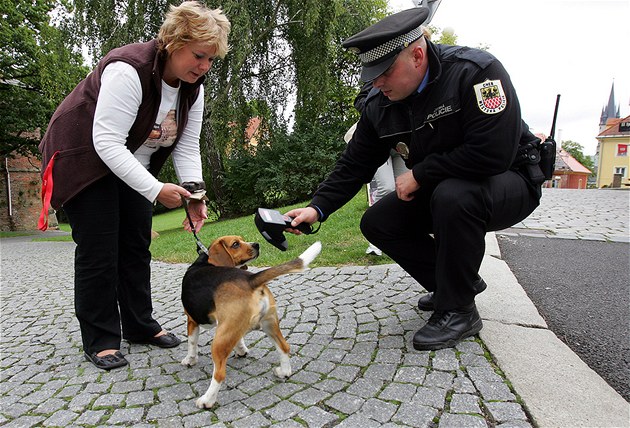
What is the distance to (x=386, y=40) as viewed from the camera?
8.14 ft

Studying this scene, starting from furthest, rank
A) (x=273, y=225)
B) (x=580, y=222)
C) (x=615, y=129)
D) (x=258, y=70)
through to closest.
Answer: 1. (x=615, y=129)
2. (x=258, y=70)
3. (x=580, y=222)
4. (x=273, y=225)

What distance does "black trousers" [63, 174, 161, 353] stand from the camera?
2.80m

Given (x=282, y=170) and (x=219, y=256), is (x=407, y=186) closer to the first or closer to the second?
(x=219, y=256)

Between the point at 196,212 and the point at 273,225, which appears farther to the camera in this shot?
the point at 196,212

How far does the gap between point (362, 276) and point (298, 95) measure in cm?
1292

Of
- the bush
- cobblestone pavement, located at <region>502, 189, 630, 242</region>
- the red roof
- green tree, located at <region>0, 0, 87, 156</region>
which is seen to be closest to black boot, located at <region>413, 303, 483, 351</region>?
cobblestone pavement, located at <region>502, 189, 630, 242</region>

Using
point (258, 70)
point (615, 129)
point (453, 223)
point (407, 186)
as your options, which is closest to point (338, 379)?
point (453, 223)

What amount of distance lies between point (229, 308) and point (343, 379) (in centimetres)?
80

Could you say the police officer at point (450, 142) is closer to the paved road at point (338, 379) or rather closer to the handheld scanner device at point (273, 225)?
the handheld scanner device at point (273, 225)

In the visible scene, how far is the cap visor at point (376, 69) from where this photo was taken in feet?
8.37

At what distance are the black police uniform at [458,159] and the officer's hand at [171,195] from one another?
4.67 ft

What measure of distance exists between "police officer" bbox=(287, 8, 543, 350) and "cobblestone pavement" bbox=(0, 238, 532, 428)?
373 millimetres

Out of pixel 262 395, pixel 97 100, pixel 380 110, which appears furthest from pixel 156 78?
pixel 262 395

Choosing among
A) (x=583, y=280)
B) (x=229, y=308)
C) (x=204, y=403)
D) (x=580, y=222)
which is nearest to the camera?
(x=204, y=403)
